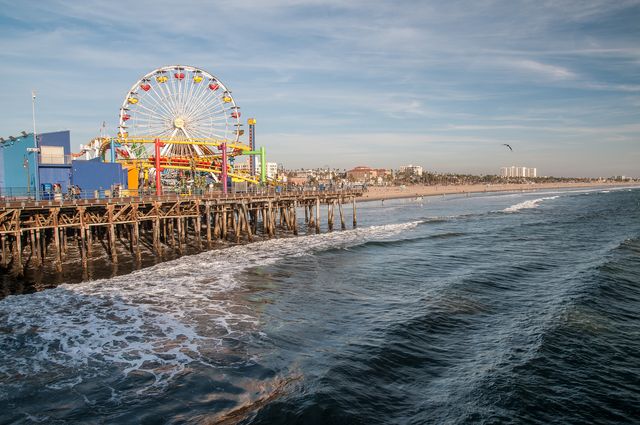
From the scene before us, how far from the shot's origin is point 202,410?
A: 9023 millimetres

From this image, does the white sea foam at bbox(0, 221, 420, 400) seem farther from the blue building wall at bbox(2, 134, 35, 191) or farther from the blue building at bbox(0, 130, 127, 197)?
the blue building wall at bbox(2, 134, 35, 191)

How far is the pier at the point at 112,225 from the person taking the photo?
2247cm

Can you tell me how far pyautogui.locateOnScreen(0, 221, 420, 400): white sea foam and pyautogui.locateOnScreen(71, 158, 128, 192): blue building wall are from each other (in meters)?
12.7

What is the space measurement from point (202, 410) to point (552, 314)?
1151 cm

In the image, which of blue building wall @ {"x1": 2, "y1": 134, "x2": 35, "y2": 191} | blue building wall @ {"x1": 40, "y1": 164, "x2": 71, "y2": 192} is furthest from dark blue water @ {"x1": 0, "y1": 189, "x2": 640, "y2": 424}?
blue building wall @ {"x1": 2, "y1": 134, "x2": 35, "y2": 191}

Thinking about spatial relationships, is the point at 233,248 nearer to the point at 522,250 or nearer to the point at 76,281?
the point at 76,281

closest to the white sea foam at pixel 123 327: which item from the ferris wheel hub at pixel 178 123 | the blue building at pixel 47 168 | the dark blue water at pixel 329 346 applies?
the dark blue water at pixel 329 346

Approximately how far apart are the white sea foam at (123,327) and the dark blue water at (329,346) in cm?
6

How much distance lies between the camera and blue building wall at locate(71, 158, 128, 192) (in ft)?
102

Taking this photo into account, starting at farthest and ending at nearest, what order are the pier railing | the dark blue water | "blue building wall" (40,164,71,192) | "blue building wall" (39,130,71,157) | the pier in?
"blue building wall" (39,130,71,157) < "blue building wall" (40,164,71,192) < the pier railing < the pier < the dark blue water

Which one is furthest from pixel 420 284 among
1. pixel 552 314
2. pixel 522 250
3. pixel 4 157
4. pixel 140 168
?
pixel 140 168

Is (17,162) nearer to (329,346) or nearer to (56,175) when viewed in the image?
(56,175)

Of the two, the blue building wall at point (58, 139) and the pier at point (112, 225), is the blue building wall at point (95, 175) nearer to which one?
the blue building wall at point (58, 139)

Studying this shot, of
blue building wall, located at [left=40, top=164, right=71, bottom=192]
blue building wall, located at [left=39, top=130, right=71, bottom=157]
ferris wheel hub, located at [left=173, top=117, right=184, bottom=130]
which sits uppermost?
ferris wheel hub, located at [left=173, top=117, right=184, bottom=130]
